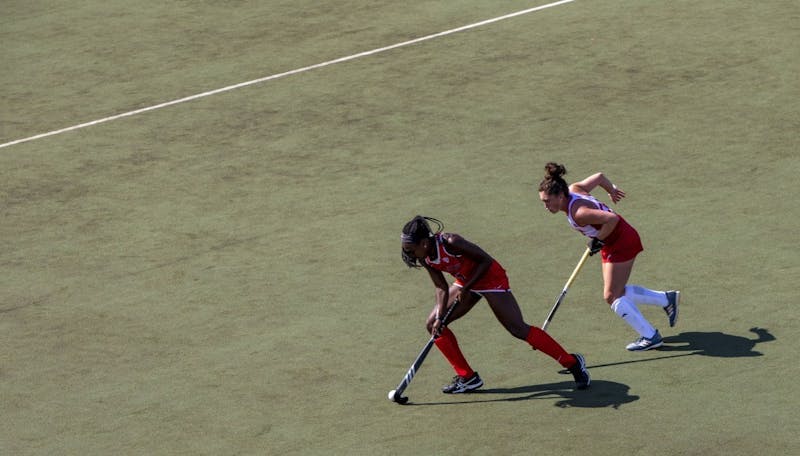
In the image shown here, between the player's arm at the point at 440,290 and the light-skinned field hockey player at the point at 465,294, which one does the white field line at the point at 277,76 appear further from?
the player's arm at the point at 440,290

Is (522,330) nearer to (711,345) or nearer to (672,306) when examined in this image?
(672,306)

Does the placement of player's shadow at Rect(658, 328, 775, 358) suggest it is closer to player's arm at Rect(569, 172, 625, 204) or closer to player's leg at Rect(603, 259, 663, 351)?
player's leg at Rect(603, 259, 663, 351)

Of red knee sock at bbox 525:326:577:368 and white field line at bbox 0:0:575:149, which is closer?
red knee sock at bbox 525:326:577:368

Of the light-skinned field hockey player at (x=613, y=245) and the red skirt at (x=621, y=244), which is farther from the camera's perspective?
the red skirt at (x=621, y=244)

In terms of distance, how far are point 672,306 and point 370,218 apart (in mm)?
4765

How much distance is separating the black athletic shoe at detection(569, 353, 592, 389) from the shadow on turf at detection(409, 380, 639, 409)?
80 mm

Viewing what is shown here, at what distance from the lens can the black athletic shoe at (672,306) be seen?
13.8m

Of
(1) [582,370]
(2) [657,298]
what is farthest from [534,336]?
(2) [657,298]

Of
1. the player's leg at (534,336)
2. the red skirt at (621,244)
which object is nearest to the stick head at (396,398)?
the player's leg at (534,336)

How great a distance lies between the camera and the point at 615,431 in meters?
12.1

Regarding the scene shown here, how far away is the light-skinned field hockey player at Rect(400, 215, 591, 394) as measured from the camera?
12.5 meters

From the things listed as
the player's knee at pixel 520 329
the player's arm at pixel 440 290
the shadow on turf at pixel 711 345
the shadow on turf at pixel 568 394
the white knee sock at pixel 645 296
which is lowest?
the shadow on turf at pixel 568 394

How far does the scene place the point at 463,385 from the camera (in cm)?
1300

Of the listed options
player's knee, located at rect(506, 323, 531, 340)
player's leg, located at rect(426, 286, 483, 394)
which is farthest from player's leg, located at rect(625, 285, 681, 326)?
player's leg, located at rect(426, 286, 483, 394)
